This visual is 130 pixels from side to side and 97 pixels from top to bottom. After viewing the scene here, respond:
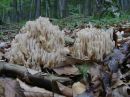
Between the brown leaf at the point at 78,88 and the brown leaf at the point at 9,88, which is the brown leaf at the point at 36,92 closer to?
the brown leaf at the point at 9,88

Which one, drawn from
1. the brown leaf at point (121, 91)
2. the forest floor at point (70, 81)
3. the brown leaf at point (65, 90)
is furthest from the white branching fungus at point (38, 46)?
the brown leaf at point (121, 91)

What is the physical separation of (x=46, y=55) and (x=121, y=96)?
832 millimetres

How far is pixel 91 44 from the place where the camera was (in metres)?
3.15

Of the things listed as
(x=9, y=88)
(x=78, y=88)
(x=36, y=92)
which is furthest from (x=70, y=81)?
(x=9, y=88)

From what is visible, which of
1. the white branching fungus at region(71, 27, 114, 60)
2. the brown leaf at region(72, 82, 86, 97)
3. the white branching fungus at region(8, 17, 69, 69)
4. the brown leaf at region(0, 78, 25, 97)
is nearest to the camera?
the brown leaf at region(0, 78, 25, 97)

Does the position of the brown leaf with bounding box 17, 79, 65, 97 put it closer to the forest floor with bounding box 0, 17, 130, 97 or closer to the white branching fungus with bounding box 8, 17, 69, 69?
the forest floor with bounding box 0, 17, 130, 97

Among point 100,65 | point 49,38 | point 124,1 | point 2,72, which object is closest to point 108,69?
point 100,65

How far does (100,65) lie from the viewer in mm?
3059

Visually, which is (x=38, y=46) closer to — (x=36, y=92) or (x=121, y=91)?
(x=36, y=92)

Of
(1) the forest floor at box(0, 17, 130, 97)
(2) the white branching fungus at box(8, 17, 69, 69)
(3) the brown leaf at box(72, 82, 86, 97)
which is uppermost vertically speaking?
(2) the white branching fungus at box(8, 17, 69, 69)

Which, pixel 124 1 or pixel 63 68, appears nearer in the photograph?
pixel 63 68

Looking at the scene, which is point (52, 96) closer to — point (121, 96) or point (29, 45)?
point (121, 96)

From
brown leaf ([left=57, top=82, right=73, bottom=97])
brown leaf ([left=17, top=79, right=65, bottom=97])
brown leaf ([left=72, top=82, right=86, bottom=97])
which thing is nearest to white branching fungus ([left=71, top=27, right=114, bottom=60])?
brown leaf ([left=72, top=82, right=86, bottom=97])

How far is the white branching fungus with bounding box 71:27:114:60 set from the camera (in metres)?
3.15
